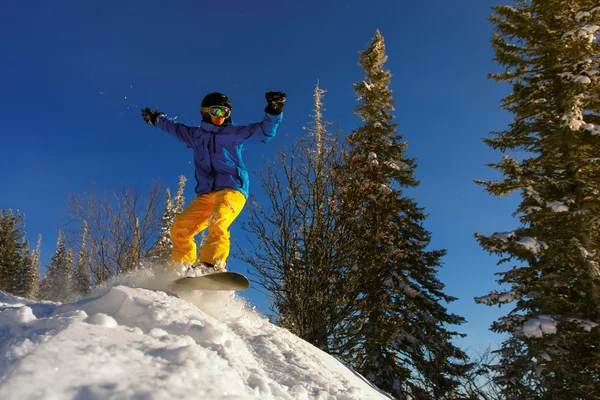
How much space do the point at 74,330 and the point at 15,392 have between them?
1.72 ft

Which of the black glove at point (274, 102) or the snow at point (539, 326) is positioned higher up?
the black glove at point (274, 102)

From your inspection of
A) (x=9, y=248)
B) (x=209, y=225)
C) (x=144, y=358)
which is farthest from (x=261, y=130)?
(x=9, y=248)

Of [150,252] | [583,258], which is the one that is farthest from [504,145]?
[150,252]

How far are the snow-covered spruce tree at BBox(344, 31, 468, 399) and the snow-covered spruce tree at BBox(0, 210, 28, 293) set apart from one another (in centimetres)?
3254

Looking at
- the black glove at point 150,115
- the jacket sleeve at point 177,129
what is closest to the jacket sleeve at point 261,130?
the jacket sleeve at point 177,129

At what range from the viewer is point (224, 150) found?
14.3ft

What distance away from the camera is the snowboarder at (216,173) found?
153 inches

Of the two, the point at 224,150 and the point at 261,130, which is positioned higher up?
the point at 261,130

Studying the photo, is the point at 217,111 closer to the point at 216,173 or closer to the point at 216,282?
the point at 216,173

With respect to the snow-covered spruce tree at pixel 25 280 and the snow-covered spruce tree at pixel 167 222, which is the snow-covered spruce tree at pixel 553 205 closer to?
the snow-covered spruce tree at pixel 167 222

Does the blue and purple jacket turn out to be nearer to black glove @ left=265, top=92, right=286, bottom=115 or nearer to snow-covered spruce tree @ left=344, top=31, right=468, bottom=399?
black glove @ left=265, top=92, right=286, bottom=115

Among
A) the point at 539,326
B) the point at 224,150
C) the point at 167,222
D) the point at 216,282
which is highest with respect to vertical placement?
the point at 167,222

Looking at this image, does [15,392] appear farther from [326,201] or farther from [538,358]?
[538,358]

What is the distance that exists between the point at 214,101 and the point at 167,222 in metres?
14.9
